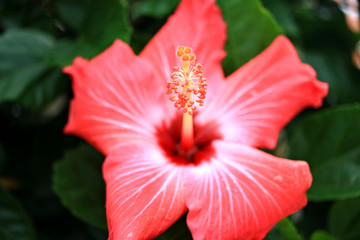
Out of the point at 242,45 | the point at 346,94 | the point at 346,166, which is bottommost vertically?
the point at 346,94

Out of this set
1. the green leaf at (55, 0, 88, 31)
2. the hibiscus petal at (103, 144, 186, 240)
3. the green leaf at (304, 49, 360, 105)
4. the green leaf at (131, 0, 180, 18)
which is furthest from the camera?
the green leaf at (304, 49, 360, 105)

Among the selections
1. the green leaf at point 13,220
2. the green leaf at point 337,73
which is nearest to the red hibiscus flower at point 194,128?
the green leaf at point 13,220

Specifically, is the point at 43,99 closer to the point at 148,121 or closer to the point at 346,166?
the point at 148,121

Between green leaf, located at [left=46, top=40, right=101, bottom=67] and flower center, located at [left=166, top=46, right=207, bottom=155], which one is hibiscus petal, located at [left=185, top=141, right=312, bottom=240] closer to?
flower center, located at [left=166, top=46, right=207, bottom=155]

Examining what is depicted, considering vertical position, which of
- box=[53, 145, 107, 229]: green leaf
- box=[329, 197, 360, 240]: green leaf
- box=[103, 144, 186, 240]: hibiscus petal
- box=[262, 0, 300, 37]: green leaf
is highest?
box=[103, 144, 186, 240]: hibiscus petal

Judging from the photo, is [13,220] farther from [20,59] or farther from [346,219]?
[346,219]

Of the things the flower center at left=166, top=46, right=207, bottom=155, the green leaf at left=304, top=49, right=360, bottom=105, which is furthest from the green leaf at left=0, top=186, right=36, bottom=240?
the green leaf at left=304, top=49, right=360, bottom=105

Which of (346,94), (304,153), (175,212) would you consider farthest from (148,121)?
(346,94)
